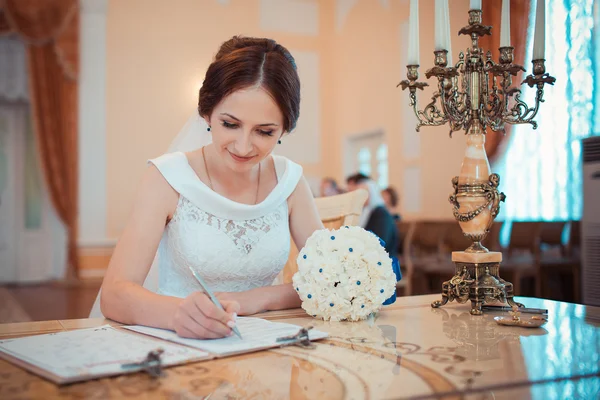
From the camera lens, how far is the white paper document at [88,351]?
2.90ft

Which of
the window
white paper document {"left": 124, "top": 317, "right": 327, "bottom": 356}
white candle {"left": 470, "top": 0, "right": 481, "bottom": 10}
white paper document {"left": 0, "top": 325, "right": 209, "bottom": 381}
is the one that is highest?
the window

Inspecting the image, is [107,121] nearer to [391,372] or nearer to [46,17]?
[46,17]

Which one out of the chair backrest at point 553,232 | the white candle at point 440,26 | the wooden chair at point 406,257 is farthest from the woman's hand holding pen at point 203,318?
the chair backrest at point 553,232

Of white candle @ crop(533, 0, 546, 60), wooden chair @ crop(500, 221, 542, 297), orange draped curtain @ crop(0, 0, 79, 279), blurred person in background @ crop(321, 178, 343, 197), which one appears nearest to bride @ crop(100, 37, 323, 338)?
white candle @ crop(533, 0, 546, 60)

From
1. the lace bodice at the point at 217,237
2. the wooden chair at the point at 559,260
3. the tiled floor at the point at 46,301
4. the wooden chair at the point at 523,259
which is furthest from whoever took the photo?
the wooden chair at the point at 559,260

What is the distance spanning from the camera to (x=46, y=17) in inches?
308

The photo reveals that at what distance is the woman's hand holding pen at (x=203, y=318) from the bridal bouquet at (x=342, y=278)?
0.28 metres

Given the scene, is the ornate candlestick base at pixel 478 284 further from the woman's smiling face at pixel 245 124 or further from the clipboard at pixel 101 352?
the woman's smiling face at pixel 245 124

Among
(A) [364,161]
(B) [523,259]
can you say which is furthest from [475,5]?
(A) [364,161]

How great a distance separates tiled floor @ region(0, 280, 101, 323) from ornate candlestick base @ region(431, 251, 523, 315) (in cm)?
431

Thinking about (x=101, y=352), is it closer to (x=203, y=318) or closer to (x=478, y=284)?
(x=203, y=318)

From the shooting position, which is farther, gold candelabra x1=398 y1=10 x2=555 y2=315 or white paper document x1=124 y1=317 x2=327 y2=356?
gold candelabra x1=398 y1=10 x2=555 y2=315

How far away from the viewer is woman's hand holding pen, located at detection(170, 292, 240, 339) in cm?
108

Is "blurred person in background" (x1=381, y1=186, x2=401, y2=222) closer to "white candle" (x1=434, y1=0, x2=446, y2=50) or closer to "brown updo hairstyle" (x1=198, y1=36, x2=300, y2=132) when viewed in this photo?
"brown updo hairstyle" (x1=198, y1=36, x2=300, y2=132)
